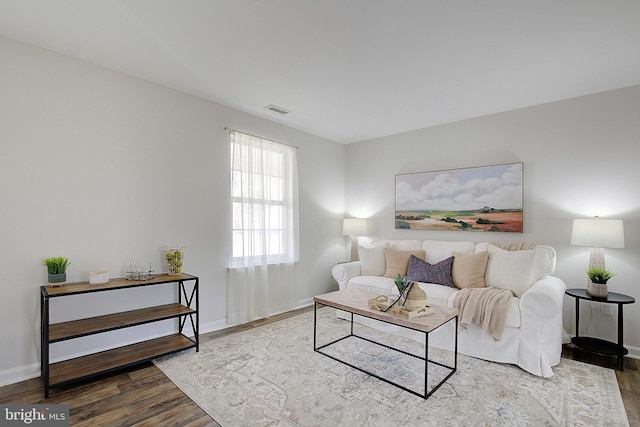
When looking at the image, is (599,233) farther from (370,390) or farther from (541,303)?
(370,390)

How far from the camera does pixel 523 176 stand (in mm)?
3637

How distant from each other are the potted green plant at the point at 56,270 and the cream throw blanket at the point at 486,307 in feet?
11.1

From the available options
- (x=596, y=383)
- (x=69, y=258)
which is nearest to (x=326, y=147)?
(x=69, y=258)

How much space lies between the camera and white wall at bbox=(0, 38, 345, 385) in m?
2.39

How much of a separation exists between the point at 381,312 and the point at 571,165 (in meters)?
2.73

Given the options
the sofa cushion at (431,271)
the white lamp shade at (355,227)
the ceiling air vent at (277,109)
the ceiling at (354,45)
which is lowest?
the sofa cushion at (431,271)

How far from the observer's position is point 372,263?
162 inches

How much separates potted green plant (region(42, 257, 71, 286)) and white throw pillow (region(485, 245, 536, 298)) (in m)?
3.93

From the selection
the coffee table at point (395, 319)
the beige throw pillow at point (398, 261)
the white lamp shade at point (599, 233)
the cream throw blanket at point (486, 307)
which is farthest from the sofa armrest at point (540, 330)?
the beige throw pillow at point (398, 261)

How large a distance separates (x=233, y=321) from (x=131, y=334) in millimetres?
1075

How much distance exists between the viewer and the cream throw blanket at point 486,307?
268 centimetres

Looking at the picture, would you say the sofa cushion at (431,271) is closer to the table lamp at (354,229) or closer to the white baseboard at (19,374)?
the table lamp at (354,229)

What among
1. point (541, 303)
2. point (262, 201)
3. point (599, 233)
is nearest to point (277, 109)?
point (262, 201)

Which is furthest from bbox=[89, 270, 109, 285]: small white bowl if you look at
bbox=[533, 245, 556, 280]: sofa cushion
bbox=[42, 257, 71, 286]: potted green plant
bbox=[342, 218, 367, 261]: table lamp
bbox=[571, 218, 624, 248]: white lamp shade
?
bbox=[571, 218, 624, 248]: white lamp shade
